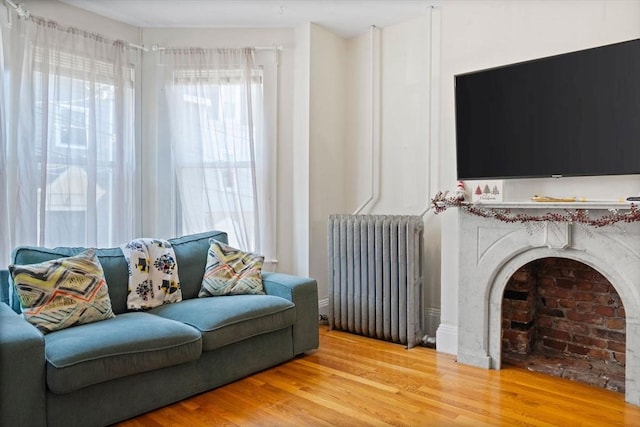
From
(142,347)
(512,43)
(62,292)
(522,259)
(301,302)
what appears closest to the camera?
(142,347)

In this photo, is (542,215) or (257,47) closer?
(542,215)

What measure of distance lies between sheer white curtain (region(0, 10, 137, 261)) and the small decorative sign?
262 centimetres

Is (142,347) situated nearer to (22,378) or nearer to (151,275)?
(22,378)

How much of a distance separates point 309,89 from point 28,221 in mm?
2329

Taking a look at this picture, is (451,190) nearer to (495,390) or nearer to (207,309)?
(495,390)

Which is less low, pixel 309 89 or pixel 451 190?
pixel 309 89

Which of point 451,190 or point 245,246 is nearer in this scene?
point 451,190

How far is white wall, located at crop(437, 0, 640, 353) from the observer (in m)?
2.58

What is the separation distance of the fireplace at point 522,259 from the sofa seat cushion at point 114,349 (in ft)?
5.80

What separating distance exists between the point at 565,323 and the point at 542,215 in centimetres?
81

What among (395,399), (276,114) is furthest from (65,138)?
(395,399)

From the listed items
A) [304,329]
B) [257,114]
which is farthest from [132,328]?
[257,114]

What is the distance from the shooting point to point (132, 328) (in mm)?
2281

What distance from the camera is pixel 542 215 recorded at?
2693mm
